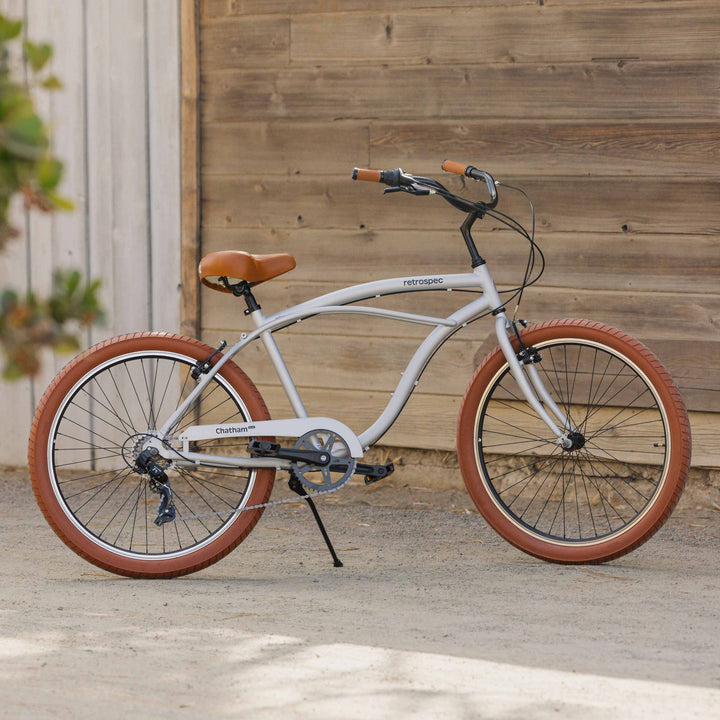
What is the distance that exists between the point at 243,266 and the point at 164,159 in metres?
1.82

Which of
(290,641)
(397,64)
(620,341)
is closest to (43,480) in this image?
(290,641)

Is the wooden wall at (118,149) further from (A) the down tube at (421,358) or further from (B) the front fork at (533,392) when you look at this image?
(B) the front fork at (533,392)

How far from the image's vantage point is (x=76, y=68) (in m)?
5.33

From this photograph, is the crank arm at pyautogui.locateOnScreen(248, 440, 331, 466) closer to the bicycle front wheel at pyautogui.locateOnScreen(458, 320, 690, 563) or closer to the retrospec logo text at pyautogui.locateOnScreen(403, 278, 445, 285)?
the retrospec logo text at pyautogui.locateOnScreen(403, 278, 445, 285)

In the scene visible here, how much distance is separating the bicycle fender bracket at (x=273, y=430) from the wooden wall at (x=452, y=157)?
132cm

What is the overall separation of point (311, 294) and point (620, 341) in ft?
5.88

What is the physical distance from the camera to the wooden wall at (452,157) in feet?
→ 14.7

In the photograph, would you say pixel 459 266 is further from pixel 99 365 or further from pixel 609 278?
pixel 99 365

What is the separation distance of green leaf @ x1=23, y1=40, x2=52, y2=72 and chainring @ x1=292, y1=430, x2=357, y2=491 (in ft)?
8.07

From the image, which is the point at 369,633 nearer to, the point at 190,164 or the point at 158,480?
Answer: the point at 158,480

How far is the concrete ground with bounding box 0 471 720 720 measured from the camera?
2475 mm

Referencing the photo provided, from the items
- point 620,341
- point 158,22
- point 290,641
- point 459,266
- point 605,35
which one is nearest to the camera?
point 290,641

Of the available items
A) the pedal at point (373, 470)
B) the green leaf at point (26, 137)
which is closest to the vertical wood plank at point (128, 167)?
the pedal at point (373, 470)

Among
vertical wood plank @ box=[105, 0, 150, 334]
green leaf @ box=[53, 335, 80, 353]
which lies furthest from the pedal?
green leaf @ box=[53, 335, 80, 353]
